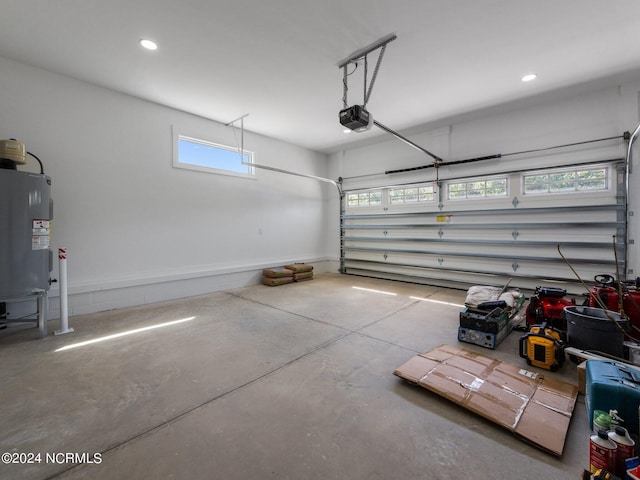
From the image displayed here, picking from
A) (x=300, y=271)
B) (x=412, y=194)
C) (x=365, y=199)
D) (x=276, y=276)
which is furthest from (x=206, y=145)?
(x=412, y=194)

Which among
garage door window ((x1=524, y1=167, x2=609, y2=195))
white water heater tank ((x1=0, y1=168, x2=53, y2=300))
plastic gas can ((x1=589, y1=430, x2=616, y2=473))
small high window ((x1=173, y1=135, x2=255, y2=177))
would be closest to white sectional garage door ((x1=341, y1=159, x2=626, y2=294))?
garage door window ((x1=524, y1=167, x2=609, y2=195))

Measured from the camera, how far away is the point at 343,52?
128 inches

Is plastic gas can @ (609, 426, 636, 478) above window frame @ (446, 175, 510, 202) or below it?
below

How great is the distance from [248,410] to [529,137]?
592cm

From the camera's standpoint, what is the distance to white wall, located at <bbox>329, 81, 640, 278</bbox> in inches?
156

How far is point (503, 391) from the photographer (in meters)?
1.95

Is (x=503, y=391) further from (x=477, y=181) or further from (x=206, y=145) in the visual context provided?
(x=206, y=145)

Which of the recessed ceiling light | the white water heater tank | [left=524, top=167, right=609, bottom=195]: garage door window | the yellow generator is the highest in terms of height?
the recessed ceiling light

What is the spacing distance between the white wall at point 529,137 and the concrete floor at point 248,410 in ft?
10.7

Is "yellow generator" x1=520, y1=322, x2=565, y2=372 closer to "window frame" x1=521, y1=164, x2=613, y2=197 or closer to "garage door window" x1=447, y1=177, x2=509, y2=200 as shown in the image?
"window frame" x1=521, y1=164, x2=613, y2=197

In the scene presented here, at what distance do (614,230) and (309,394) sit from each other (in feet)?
17.0

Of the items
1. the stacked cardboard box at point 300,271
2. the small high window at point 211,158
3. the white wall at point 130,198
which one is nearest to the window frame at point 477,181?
the stacked cardboard box at point 300,271

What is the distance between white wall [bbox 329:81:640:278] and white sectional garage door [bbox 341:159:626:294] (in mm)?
152

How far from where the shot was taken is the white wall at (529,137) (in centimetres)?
396
